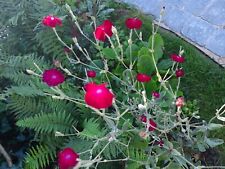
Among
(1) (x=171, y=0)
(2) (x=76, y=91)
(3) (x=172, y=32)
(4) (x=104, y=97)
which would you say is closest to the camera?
(4) (x=104, y=97)

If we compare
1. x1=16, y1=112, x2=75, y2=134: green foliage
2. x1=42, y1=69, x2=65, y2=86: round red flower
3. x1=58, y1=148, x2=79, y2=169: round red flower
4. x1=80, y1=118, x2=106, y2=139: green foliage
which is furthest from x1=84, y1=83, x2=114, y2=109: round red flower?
x1=16, y1=112, x2=75, y2=134: green foliage

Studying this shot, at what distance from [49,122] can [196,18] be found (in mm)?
1690

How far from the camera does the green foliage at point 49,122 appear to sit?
2.72 m

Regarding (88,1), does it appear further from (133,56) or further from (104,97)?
(104,97)

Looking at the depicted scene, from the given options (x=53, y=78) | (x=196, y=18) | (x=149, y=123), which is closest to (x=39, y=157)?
(x=53, y=78)

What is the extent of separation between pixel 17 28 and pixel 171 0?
1.37 m

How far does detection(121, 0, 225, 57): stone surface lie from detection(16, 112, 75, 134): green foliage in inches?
51.6

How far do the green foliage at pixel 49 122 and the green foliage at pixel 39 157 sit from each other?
109 mm

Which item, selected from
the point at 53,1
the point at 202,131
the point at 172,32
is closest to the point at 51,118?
the point at 202,131

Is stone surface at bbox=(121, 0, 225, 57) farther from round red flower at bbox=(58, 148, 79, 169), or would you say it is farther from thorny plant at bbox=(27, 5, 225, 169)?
round red flower at bbox=(58, 148, 79, 169)

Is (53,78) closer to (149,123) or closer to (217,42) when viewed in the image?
(149,123)

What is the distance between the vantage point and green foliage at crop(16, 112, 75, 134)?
2.72 metres

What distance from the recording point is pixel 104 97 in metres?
1.75

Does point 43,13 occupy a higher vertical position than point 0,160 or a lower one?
higher
